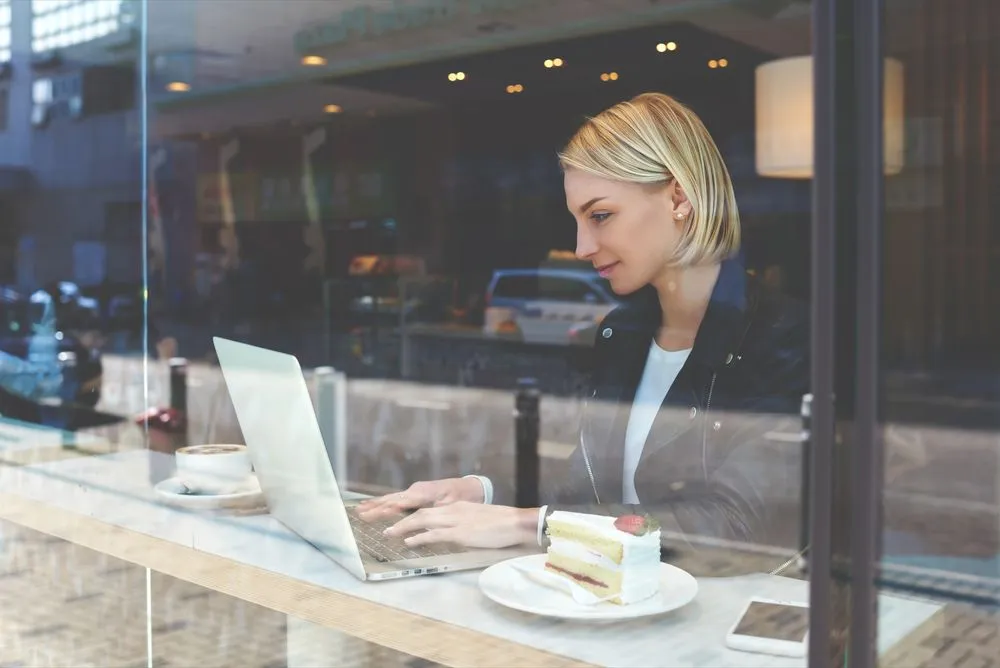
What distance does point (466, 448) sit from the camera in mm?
5211

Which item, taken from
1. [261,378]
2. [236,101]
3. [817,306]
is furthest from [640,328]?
[236,101]

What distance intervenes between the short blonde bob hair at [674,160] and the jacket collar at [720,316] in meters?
0.04

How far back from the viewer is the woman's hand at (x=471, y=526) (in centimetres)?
136

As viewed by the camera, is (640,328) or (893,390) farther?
(640,328)

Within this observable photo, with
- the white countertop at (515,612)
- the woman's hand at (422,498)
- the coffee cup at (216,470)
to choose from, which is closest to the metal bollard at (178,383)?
the coffee cup at (216,470)

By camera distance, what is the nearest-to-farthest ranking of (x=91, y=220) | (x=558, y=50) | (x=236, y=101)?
(x=558, y=50), (x=91, y=220), (x=236, y=101)

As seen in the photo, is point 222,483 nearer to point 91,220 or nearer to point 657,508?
point 657,508

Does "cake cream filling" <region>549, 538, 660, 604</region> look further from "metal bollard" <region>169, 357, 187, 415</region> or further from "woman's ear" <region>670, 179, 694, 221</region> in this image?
"metal bollard" <region>169, 357, 187, 415</region>

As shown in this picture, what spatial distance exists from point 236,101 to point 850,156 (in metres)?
2.96

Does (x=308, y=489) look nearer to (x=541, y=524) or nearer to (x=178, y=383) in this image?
(x=541, y=524)

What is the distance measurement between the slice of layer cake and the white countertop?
0.04 meters

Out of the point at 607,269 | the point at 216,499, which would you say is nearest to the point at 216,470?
the point at 216,499

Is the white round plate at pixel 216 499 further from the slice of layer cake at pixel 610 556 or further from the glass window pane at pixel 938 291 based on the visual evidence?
the glass window pane at pixel 938 291

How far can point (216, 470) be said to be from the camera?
1689 mm
